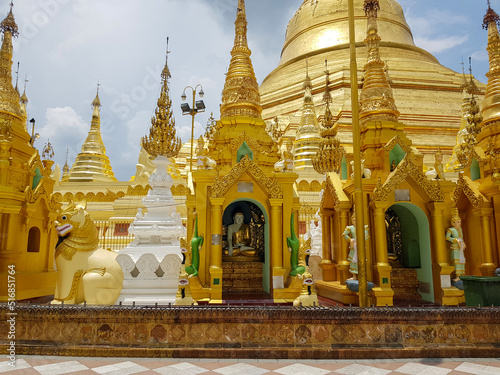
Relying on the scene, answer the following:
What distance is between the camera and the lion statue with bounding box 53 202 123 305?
620cm

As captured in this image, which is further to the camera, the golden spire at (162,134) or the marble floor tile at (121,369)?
the golden spire at (162,134)

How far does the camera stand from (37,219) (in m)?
10.0

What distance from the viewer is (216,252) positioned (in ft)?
25.7

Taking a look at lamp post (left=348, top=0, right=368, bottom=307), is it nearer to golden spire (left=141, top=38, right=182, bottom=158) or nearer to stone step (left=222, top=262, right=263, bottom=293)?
stone step (left=222, top=262, right=263, bottom=293)

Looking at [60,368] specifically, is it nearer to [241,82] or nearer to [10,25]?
[241,82]

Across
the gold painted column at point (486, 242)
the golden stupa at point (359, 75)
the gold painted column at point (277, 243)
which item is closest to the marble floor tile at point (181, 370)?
the gold painted column at point (277, 243)

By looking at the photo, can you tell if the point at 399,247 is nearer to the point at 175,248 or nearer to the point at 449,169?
the point at 175,248

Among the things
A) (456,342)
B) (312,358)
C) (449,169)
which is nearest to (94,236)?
(312,358)

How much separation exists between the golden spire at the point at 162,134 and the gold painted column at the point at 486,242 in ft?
26.3

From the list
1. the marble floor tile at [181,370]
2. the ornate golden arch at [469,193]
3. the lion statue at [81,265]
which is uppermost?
the ornate golden arch at [469,193]

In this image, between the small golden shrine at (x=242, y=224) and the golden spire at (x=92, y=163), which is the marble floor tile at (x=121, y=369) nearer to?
the small golden shrine at (x=242, y=224)

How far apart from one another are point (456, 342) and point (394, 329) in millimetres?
804

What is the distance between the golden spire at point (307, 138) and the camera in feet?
66.2

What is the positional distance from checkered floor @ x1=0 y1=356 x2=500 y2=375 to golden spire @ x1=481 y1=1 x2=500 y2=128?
7659 mm
